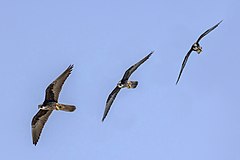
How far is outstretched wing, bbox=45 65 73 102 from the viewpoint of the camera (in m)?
42.0

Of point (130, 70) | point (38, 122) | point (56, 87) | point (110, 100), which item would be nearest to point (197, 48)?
point (130, 70)

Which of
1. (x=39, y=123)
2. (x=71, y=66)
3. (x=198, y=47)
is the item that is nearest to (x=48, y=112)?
(x=39, y=123)

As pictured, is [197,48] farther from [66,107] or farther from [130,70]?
[66,107]

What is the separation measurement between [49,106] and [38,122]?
2106 mm

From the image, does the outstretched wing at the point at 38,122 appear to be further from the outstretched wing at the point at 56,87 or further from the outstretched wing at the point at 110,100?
the outstretched wing at the point at 110,100

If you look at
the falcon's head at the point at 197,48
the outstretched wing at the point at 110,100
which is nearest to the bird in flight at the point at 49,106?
the outstretched wing at the point at 110,100

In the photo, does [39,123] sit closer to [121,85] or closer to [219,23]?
[121,85]

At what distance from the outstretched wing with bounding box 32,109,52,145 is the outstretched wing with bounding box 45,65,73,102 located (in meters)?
1.72

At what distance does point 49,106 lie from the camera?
142ft

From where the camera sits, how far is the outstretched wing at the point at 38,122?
4469 centimetres

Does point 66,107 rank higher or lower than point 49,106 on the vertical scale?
lower

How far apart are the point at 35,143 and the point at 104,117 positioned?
7.57m

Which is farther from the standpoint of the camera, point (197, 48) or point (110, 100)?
point (110, 100)

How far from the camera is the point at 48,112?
44.7m
